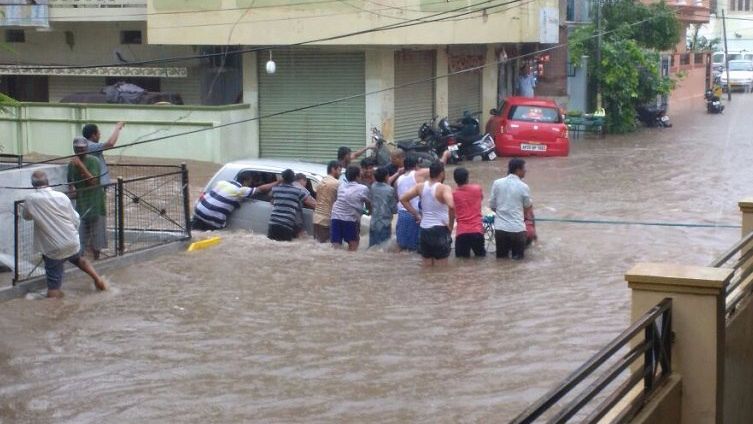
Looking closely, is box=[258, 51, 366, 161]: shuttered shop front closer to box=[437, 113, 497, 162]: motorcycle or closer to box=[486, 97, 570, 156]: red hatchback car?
box=[437, 113, 497, 162]: motorcycle

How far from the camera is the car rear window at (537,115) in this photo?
2781cm

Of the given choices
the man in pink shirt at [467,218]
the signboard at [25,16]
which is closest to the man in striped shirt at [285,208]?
the man in pink shirt at [467,218]

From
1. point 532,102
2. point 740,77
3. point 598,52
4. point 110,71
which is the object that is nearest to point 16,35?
point 110,71

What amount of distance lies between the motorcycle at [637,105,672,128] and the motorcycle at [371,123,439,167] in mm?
12852

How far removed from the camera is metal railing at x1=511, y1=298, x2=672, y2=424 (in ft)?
16.5

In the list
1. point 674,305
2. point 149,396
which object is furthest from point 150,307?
point 674,305

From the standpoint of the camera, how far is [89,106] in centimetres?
2631

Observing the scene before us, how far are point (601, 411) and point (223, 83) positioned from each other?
23423 mm

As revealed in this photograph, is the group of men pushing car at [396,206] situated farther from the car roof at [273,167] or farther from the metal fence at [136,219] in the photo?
the metal fence at [136,219]

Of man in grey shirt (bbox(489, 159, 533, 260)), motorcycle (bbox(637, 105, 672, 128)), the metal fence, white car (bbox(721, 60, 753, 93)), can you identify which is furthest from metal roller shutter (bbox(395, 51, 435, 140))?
white car (bbox(721, 60, 753, 93))

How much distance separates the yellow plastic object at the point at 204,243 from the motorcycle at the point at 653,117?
2460 centimetres

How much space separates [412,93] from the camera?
28219 millimetres

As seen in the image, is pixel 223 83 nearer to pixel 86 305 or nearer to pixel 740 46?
pixel 86 305

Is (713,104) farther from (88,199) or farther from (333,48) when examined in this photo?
(88,199)
